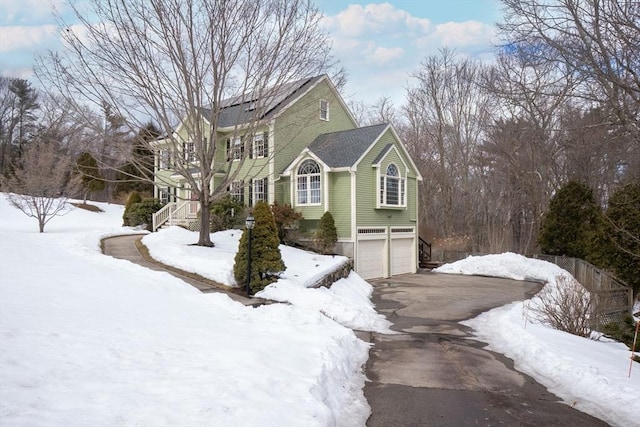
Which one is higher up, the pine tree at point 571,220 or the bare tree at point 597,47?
the bare tree at point 597,47

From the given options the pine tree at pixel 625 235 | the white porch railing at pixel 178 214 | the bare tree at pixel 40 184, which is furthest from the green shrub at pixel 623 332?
the bare tree at pixel 40 184

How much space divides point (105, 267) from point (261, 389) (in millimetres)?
8740

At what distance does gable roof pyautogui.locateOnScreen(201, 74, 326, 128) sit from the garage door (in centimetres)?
691

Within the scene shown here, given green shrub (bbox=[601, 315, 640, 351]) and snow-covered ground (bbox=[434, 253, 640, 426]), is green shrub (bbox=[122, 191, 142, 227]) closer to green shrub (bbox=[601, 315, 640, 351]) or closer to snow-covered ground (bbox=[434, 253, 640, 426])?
snow-covered ground (bbox=[434, 253, 640, 426])

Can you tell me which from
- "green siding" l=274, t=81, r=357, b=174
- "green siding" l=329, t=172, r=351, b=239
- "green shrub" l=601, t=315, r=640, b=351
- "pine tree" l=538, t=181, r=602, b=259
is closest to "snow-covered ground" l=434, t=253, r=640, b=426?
"green shrub" l=601, t=315, r=640, b=351

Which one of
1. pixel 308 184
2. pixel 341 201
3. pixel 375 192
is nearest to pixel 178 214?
pixel 308 184

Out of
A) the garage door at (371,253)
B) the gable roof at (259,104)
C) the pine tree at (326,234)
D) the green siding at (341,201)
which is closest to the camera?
the gable roof at (259,104)

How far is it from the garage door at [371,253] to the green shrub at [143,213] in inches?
484

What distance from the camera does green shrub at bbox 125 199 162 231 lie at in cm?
2471

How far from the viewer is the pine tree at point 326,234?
19234 mm

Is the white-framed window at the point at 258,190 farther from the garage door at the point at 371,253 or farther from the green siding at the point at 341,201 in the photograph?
the garage door at the point at 371,253

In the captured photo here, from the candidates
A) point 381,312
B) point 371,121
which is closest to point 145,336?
point 381,312

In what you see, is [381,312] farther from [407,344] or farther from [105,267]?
[105,267]

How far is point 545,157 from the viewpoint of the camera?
26844mm
